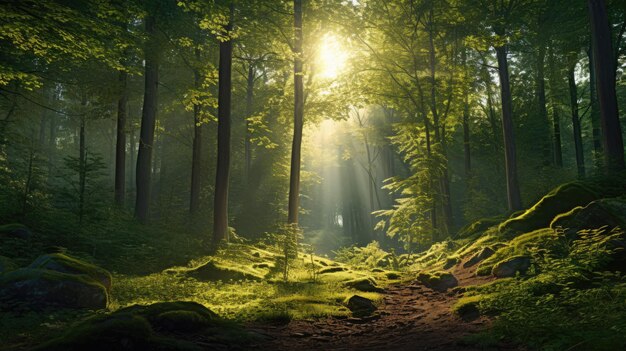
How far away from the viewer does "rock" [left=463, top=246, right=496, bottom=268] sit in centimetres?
1159

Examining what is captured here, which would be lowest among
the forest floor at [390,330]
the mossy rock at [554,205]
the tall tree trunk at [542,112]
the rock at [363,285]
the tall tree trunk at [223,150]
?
the forest floor at [390,330]

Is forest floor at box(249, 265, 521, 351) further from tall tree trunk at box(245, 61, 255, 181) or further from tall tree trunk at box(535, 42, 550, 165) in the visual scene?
tall tree trunk at box(535, 42, 550, 165)

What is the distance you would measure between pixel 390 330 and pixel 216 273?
5.81m

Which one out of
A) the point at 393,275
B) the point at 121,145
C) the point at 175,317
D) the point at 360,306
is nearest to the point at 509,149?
the point at 393,275

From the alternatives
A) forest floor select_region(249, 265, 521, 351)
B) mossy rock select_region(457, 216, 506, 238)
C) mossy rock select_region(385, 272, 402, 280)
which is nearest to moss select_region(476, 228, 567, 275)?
forest floor select_region(249, 265, 521, 351)

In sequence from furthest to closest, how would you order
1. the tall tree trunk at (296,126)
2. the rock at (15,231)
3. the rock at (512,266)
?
the tall tree trunk at (296,126) < the rock at (15,231) < the rock at (512,266)

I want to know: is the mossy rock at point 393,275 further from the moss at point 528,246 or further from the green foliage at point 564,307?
the green foliage at point 564,307

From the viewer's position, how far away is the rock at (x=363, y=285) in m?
11.0

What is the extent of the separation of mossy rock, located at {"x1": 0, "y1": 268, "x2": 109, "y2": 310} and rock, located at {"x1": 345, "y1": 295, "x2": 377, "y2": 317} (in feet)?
16.1

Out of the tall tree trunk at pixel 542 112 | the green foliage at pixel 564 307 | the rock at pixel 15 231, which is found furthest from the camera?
the tall tree trunk at pixel 542 112

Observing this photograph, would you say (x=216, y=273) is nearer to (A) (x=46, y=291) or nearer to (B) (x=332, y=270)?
(B) (x=332, y=270)

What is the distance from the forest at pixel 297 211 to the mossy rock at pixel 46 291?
26 mm

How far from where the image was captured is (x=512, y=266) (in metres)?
9.12

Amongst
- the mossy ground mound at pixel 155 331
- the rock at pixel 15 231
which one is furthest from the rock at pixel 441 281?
the rock at pixel 15 231
